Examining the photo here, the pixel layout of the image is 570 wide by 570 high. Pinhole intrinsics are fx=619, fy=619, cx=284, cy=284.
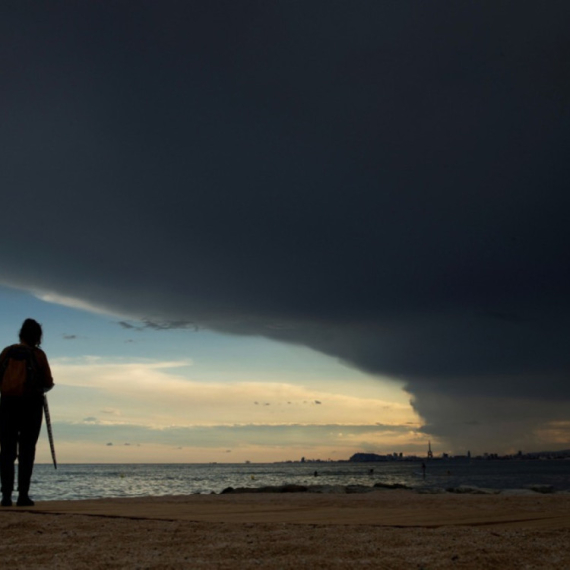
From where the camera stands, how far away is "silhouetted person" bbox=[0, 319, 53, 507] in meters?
7.95

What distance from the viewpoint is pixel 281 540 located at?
15.0ft

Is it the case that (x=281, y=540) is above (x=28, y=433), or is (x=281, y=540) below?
below

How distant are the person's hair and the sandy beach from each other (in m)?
2.39

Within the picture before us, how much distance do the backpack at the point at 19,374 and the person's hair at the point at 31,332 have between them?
17cm

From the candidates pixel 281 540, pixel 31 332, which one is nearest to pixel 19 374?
pixel 31 332

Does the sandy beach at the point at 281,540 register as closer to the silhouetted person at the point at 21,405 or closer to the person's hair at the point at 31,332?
the silhouetted person at the point at 21,405

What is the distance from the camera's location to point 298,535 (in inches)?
190

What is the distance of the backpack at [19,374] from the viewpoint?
7977 millimetres

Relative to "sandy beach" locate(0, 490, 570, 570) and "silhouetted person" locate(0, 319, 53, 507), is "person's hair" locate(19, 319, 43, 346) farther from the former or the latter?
"sandy beach" locate(0, 490, 570, 570)

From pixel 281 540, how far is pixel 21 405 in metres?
4.86

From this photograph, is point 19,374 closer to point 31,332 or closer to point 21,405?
point 21,405

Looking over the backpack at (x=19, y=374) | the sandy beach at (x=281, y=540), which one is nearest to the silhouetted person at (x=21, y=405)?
the backpack at (x=19, y=374)

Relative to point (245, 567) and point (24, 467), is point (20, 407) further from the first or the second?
point (245, 567)

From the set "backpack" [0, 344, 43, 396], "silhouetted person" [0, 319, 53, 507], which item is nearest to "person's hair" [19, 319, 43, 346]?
"silhouetted person" [0, 319, 53, 507]
